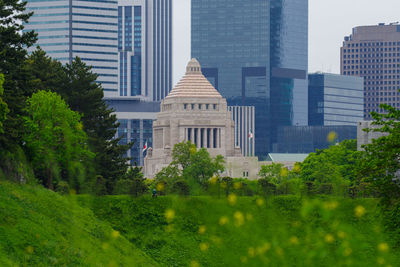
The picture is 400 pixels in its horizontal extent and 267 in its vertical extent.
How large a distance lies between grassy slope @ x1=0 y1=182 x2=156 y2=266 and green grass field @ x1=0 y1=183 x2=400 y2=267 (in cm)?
5

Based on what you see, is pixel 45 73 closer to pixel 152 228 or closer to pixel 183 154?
pixel 152 228

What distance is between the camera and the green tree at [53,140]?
7219cm

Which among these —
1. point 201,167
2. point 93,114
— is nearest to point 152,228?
point 93,114

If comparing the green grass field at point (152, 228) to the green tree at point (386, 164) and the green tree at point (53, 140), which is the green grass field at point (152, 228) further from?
the green tree at point (53, 140)

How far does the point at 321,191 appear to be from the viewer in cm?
6881

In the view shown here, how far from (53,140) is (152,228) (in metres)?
19.0

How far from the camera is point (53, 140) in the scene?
74.1 metres

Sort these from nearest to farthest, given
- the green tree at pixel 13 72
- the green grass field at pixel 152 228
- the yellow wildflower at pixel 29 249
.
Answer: the yellow wildflower at pixel 29 249 < the green grass field at pixel 152 228 < the green tree at pixel 13 72

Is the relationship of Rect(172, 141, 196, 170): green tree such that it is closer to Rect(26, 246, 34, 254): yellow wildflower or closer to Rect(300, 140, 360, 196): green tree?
Rect(300, 140, 360, 196): green tree

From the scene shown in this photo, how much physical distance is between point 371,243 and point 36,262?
20.6 meters

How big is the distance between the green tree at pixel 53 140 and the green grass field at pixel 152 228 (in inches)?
466

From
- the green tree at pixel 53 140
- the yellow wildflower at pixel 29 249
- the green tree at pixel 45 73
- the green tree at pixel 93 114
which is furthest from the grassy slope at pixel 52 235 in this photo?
the green tree at pixel 93 114

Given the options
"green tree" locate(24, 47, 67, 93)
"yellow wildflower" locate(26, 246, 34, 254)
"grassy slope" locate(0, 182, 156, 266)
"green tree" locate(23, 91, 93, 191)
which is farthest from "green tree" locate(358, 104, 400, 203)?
"green tree" locate(24, 47, 67, 93)

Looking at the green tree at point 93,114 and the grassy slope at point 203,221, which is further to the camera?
the green tree at point 93,114
